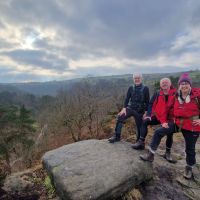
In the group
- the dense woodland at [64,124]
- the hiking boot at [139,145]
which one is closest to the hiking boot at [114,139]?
the hiking boot at [139,145]

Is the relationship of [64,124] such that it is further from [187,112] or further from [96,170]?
[187,112]

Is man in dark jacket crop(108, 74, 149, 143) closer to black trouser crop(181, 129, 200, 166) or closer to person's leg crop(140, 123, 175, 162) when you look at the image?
person's leg crop(140, 123, 175, 162)

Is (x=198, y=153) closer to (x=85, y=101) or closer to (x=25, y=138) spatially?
(x=85, y=101)

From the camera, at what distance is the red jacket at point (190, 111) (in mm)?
5512

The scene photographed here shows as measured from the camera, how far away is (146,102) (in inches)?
269

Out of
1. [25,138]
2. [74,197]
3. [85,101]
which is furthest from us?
[25,138]

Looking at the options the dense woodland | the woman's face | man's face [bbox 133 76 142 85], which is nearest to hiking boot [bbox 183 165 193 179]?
the woman's face

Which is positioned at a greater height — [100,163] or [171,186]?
[100,163]

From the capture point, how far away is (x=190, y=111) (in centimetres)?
554

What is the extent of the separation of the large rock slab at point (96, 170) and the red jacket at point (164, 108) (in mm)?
1273

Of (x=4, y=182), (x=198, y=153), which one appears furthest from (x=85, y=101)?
(x=4, y=182)

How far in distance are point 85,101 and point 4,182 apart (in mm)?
16750

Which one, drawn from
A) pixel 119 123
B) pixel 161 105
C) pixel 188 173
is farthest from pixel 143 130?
pixel 188 173

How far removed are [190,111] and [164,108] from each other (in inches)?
26.4
